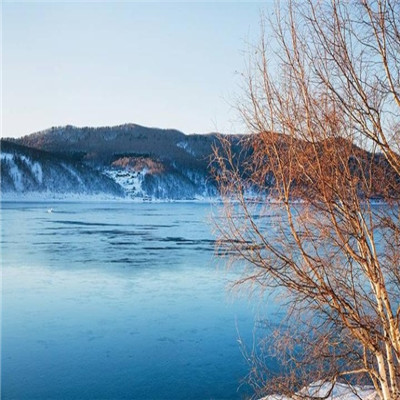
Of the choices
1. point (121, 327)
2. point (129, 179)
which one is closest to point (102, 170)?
point (129, 179)

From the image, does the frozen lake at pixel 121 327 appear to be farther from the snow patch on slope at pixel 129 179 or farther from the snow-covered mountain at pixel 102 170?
the snow patch on slope at pixel 129 179

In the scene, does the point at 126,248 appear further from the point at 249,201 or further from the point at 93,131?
the point at 93,131

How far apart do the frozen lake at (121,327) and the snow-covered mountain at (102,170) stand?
189 ft

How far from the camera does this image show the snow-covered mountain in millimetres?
101625

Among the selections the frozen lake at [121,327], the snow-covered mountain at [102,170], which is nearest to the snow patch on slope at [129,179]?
the snow-covered mountain at [102,170]

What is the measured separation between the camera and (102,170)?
133375mm

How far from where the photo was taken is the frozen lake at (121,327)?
26.6 ft

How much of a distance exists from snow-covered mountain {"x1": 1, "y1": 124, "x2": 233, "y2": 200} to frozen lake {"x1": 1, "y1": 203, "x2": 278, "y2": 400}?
189 feet

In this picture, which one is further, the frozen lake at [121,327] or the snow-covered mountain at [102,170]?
the snow-covered mountain at [102,170]

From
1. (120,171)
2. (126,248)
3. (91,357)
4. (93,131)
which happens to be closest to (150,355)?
(91,357)

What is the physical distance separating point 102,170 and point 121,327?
412ft

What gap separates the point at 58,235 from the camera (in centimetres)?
2827

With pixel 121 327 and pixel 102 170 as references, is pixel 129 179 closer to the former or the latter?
pixel 102 170

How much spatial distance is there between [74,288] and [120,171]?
117490 millimetres
